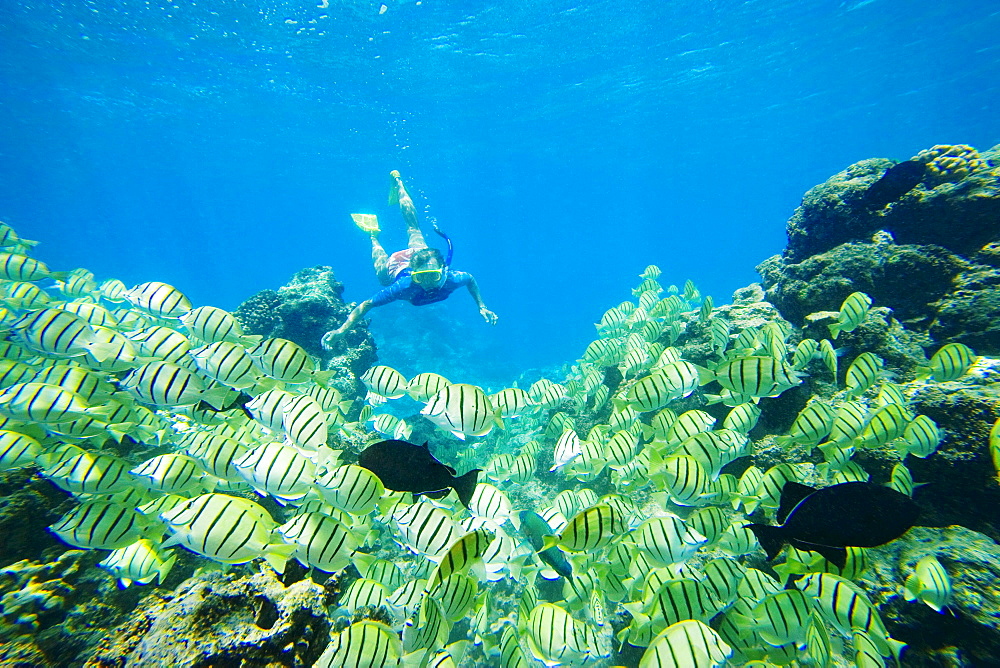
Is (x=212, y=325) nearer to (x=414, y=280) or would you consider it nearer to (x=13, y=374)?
(x=13, y=374)

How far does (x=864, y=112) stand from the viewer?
133 feet

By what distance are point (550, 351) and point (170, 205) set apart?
86208 mm

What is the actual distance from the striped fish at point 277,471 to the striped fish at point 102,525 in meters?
0.98

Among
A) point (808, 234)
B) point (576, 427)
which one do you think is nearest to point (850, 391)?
point (576, 427)

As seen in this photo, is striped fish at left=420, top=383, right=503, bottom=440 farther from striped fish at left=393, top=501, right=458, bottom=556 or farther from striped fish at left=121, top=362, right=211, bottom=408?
striped fish at left=121, top=362, right=211, bottom=408

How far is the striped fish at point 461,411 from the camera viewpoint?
2.63 meters

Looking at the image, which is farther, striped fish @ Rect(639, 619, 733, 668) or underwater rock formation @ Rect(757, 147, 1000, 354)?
underwater rock formation @ Rect(757, 147, 1000, 354)

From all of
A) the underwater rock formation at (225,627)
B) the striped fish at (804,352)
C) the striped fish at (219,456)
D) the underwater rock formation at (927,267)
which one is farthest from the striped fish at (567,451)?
the underwater rock formation at (927,267)

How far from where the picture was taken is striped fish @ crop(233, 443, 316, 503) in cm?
235

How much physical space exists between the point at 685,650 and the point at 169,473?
3326mm

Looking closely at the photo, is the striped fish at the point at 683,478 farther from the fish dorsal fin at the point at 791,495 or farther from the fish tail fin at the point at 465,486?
the fish tail fin at the point at 465,486

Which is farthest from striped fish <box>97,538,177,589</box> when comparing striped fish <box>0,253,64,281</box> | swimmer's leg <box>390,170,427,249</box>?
swimmer's leg <box>390,170,427,249</box>

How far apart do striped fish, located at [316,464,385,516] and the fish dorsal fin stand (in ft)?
8.78

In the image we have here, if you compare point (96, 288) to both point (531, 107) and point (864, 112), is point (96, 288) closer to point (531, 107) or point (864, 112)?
point (531, 107)
